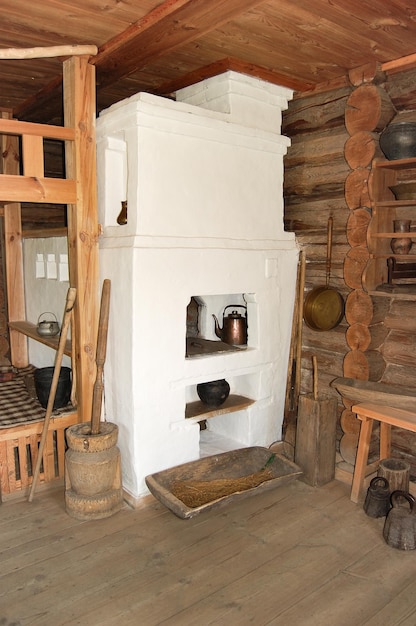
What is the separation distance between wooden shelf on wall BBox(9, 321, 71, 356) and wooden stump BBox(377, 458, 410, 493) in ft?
6.67

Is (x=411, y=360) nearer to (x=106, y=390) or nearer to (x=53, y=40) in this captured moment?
(x=106, y=390)

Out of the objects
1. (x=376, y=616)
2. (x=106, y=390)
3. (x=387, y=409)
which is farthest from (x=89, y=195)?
(x=376, y=616)

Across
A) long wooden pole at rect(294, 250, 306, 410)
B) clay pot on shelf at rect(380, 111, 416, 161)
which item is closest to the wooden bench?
long wooden pole at rect(294, 250, 306, 410)

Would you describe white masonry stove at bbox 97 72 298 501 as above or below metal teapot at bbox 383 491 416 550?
above

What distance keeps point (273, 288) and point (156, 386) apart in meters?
1.12

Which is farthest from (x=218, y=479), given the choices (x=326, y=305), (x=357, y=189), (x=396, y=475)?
(x=357, y=189)

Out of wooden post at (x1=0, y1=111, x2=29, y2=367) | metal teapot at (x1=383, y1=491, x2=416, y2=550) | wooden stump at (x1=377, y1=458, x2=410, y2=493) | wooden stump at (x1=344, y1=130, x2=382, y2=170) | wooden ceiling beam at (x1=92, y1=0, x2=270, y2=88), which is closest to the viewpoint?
wooden ceiling beam at (x1=92, y1=0, x2=270, y2=88)

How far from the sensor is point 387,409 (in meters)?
2.96

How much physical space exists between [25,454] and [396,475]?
7.20 ft

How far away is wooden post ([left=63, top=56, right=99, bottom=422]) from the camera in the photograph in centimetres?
293

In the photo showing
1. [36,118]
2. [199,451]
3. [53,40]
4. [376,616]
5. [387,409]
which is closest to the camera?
[376,616]

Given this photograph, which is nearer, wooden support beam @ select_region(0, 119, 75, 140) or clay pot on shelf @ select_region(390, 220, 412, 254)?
wooden support beam @ select_region(0, 119, 75, 140)

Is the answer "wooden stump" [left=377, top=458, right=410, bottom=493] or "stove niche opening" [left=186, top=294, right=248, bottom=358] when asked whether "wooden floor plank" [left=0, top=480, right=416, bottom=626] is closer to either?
"wooden stump" [left=377, top=458, right=410, bottom=493]

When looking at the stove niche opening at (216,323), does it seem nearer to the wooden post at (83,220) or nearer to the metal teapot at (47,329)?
the wooden post at (83,220)
